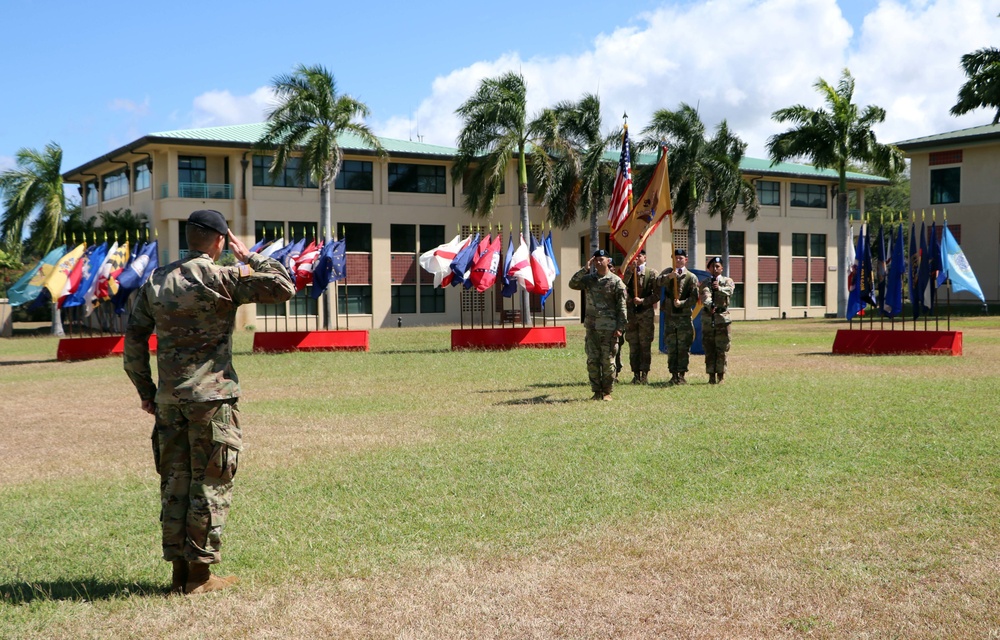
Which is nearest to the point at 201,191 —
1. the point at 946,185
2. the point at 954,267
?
the point at 954,267

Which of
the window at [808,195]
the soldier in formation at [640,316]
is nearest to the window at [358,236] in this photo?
the window at [808,195]

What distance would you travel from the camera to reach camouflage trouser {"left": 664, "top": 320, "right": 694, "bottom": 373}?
49.8 ft

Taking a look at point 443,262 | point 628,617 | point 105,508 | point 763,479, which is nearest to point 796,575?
point 628,617

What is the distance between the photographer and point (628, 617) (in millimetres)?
4879

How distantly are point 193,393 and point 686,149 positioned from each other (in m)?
40.1

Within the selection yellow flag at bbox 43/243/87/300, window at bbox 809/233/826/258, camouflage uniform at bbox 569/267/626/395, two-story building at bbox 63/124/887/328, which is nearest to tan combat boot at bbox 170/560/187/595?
camouflage uniform at bbox 569/267/626/395

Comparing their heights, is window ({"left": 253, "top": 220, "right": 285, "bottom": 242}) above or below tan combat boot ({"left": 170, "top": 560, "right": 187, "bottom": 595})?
above

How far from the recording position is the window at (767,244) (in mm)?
55000

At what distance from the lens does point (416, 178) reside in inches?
1900

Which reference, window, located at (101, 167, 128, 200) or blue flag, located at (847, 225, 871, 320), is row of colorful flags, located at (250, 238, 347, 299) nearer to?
blue flag, located at (847, 225, 871, 320)

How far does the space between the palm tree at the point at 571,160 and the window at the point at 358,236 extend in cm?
984

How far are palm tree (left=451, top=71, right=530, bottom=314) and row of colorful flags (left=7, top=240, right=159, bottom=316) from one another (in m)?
16.5

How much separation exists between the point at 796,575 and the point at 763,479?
253cm

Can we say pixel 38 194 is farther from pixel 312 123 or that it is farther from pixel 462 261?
pixel 462 261
